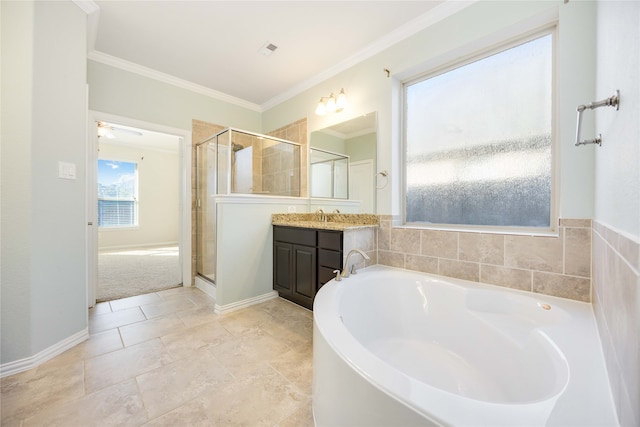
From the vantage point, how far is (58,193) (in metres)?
1.72

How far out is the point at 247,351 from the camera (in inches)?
69.0

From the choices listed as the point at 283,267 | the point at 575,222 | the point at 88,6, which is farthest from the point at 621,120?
the point at 88,6

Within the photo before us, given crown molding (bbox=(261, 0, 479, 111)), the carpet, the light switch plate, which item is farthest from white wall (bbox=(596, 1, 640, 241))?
the carpet

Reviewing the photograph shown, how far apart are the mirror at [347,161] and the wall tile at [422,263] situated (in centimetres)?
57

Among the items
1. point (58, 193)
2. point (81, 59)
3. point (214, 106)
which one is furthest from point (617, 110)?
point (214, 106)

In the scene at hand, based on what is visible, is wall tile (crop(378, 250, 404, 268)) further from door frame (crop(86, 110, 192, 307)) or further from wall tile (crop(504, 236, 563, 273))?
door frame (crop(86, 110, 192, 307))

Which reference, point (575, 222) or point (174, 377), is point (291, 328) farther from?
point (575, 222)

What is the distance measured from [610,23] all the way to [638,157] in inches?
34.3

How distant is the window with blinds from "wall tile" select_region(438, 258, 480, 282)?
684 cm

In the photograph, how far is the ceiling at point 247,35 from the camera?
1.99 metres

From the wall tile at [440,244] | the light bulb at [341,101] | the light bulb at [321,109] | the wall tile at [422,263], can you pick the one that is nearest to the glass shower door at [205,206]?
the light bulb at [321,109]

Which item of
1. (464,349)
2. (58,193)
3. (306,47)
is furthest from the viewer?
(306,47)

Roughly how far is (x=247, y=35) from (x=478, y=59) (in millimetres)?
2018

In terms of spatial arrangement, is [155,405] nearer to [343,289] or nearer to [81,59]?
[343,289]
